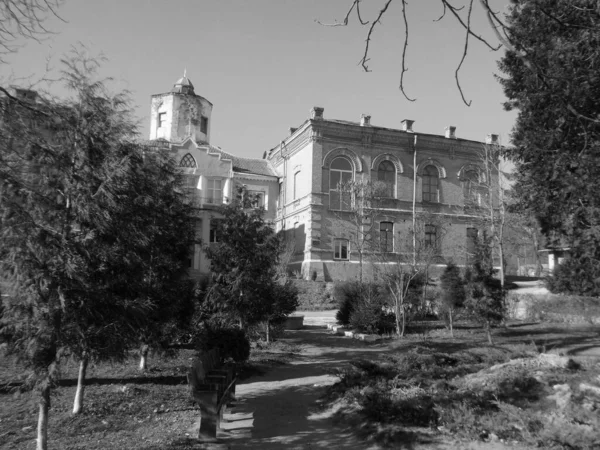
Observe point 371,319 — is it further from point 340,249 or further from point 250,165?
point 250,165

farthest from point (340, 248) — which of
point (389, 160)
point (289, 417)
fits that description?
point (289, 417)

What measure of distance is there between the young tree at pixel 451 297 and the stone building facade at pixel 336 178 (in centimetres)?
1041

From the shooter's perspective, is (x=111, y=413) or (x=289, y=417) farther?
(x=289, y=417)

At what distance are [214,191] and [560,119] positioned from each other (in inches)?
1237

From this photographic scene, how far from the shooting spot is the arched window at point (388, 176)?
118 feet

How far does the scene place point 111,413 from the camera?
24.4 ft

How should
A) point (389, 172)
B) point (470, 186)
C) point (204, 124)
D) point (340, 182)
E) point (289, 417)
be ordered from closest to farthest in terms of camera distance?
point (289, 417)
point (340, 182)
point (389, 172)
point (470, 186)
point (204, 124)

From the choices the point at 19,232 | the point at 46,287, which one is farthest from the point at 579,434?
the point at 19,232

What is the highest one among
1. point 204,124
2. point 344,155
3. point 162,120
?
point 162,120

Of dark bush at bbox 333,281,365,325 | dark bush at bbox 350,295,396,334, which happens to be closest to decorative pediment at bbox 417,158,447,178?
dark bush at bbox 333,281,365,325

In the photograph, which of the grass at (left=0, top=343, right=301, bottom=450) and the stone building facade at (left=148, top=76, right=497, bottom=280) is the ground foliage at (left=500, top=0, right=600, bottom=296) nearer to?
the grass at (left=0, top=343, right=301, bottom=450)

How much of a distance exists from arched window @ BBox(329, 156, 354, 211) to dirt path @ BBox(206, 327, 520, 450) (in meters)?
21.4

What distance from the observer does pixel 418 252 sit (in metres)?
22.7

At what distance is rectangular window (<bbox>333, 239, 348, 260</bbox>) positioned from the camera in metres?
34.4
